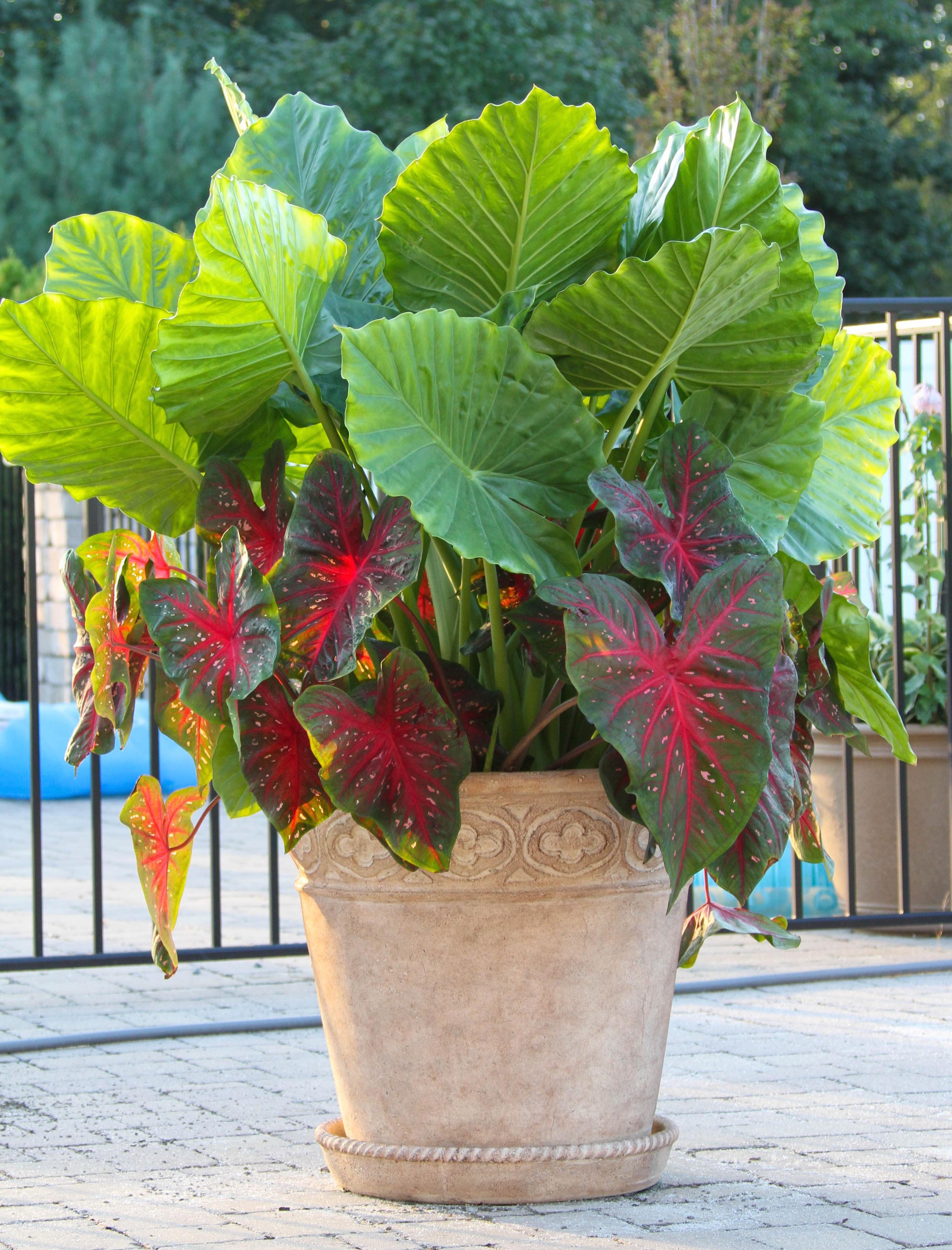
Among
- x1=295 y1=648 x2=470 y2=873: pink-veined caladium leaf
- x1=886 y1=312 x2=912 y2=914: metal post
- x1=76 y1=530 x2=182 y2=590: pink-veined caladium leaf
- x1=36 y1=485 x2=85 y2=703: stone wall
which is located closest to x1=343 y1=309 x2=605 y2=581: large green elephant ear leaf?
x1=295 y1=648 x2=470 y2=873: pink-veined caladium leaf

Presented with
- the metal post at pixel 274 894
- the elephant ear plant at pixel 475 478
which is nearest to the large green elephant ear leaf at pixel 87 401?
the elephant ear plant at pixel 475 478

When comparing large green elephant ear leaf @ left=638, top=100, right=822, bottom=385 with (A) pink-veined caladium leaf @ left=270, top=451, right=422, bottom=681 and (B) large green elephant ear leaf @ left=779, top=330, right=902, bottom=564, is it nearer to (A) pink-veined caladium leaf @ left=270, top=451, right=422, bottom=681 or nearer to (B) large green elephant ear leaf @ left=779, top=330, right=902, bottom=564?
(B) large green elephant ear leaf @ left=779, top=330, right=902, bottom=564

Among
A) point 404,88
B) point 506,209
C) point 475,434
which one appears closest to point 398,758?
point 475,434

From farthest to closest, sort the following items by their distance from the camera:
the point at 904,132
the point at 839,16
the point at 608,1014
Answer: the point at 904,132, the point at 839,16, the point at 608,1014

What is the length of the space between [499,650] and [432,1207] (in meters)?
0.75

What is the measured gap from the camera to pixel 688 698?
1.70m

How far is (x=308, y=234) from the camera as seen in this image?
1.84 metres

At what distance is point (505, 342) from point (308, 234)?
0.30 m

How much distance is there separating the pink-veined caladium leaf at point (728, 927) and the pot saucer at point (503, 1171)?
0.97ft

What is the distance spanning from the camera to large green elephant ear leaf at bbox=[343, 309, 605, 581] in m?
1.64

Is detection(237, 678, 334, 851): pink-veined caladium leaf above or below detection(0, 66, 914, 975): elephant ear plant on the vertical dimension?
below

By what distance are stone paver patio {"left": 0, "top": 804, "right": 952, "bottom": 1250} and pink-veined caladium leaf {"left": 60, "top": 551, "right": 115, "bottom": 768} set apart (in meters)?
0.63

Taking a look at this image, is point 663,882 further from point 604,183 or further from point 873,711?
point 604,183

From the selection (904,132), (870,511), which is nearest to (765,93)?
(904,132)
